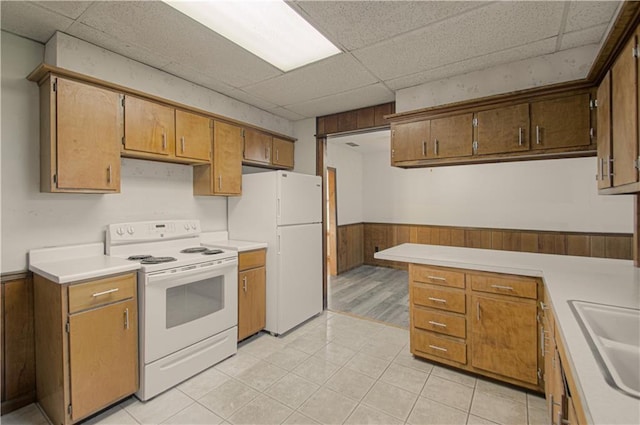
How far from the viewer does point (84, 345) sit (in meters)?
1.80

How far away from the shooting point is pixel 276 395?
2.13m

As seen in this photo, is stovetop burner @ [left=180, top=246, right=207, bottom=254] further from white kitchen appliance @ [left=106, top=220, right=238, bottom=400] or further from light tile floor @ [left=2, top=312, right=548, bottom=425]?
light tile floor @ [left=2, top=312, right=548, bottom=425]

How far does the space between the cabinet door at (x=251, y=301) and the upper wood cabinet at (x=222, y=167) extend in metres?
0.87


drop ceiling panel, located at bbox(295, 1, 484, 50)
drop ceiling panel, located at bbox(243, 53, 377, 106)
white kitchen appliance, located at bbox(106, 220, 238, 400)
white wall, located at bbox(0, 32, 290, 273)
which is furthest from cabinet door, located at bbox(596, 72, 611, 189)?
white wall, located at bbox(0, 32, 290, 273)

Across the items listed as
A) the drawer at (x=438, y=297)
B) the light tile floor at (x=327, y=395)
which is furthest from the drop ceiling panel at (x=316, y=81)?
the light tile floor at (x=327, y=395)

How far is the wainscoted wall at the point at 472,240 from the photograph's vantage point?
4.32 metres

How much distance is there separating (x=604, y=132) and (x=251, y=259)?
9.21 feet

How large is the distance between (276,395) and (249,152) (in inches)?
92.2

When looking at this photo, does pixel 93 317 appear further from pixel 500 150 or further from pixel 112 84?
pixel 500 150

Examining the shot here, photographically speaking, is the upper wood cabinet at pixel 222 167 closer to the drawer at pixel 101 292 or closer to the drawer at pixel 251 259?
the drawer at pixel 251 259

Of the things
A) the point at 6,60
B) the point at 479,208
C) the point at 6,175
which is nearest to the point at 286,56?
the point at 6,60

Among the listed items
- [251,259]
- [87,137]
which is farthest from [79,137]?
[251,259]

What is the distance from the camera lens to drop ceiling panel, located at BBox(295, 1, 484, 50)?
1.74 meters

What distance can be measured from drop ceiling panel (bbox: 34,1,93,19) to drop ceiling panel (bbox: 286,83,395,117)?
2.01 m
